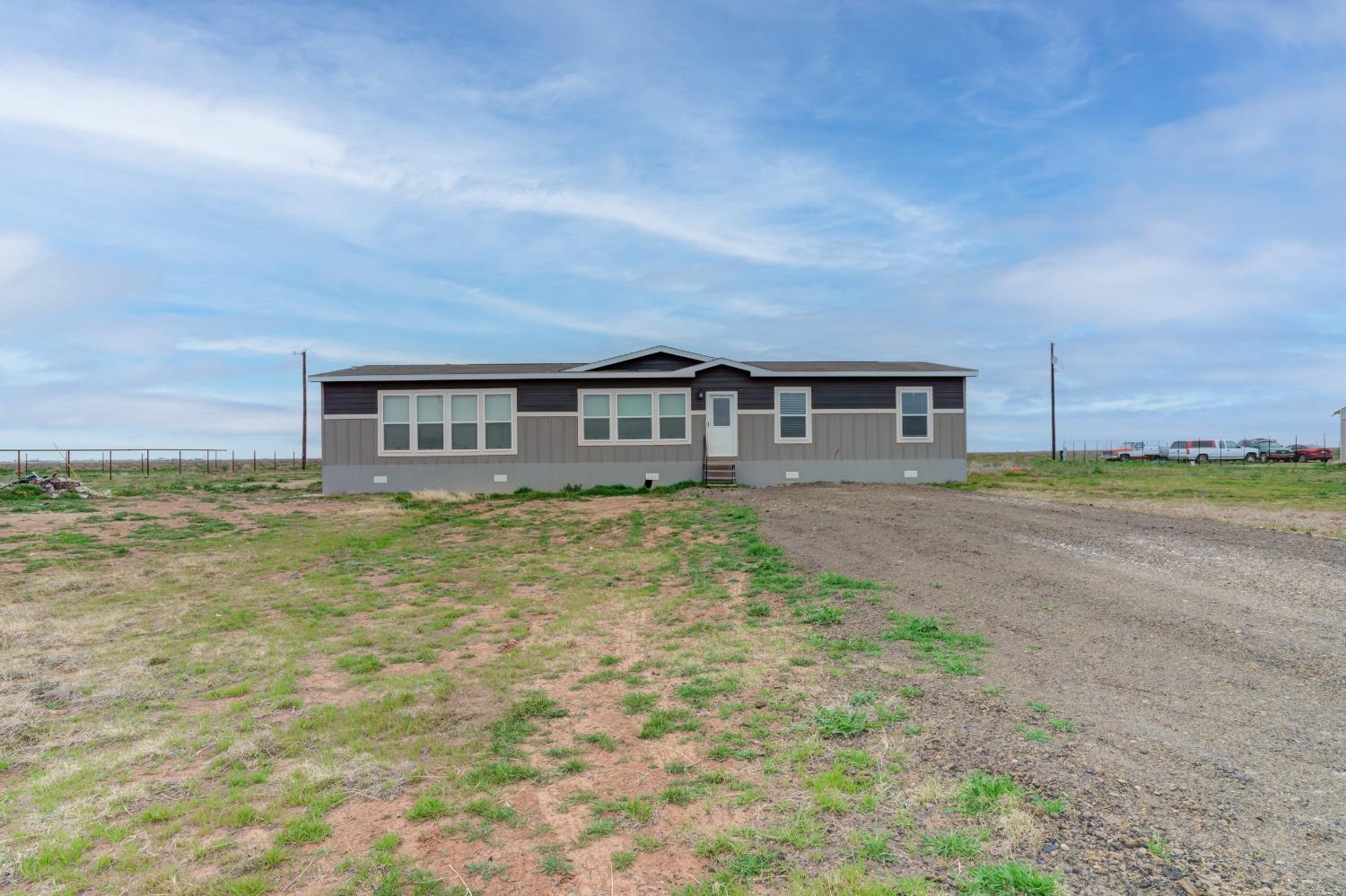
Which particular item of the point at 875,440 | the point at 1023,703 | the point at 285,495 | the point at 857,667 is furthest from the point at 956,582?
the point at 285,495

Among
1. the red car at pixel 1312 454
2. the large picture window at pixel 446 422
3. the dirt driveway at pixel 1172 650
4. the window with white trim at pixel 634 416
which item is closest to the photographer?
the dirt driveway at pixel 1172 650

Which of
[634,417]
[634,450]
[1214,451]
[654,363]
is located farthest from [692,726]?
[1214,451]

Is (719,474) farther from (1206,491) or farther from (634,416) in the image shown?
(1206,491)

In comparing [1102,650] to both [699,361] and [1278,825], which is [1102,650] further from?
[699,361]

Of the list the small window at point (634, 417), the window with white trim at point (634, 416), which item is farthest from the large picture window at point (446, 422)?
the small window at point (634, 417)

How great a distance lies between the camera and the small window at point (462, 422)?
22109mm

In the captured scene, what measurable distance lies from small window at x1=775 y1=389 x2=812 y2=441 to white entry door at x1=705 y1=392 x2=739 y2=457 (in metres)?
1.26

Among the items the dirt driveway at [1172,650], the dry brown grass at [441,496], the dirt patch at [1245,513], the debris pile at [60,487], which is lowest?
the dirt driveway at [1172,650]

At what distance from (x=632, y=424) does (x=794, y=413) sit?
4687 millimetres

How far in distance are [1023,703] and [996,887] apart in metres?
2.23

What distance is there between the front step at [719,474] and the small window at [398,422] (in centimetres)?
842

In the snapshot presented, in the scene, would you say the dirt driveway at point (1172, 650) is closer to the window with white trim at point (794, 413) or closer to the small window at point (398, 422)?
the window with white trim at point (794, 413)

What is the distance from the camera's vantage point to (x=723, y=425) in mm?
22438

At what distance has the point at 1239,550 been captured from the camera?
33.5ft
